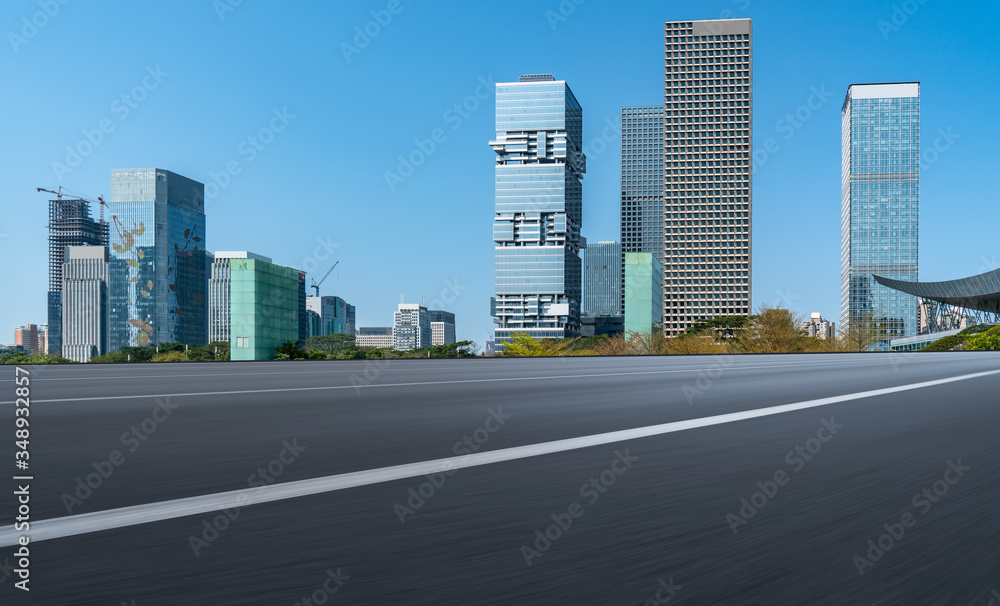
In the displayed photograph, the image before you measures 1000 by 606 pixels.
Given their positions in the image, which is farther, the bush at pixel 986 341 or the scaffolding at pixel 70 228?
the scaffolding at pixel 70 228

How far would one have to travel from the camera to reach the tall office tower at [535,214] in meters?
157

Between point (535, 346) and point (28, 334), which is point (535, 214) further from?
point (535, 346)

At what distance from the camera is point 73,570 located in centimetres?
99

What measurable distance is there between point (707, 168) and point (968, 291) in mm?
127379

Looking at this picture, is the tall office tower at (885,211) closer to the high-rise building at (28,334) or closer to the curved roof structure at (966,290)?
the curved roof structure at (966,290)

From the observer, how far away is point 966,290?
59062 mm

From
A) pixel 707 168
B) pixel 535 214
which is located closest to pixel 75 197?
pixel 535 214

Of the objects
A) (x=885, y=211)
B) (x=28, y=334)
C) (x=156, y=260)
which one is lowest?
(x=28, y=334)

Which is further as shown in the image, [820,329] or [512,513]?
[820,329]

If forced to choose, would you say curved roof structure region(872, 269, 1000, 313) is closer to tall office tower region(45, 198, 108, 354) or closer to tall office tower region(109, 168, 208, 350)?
tall office tower region(109, 168, 208, 350)

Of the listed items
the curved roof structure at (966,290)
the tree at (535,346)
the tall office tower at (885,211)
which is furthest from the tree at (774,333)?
the tall office tower at (885,211)

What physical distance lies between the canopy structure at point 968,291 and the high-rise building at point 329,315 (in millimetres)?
114073

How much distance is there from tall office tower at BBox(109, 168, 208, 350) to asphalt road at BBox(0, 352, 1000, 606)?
16424cm

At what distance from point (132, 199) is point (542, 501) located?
664ft
